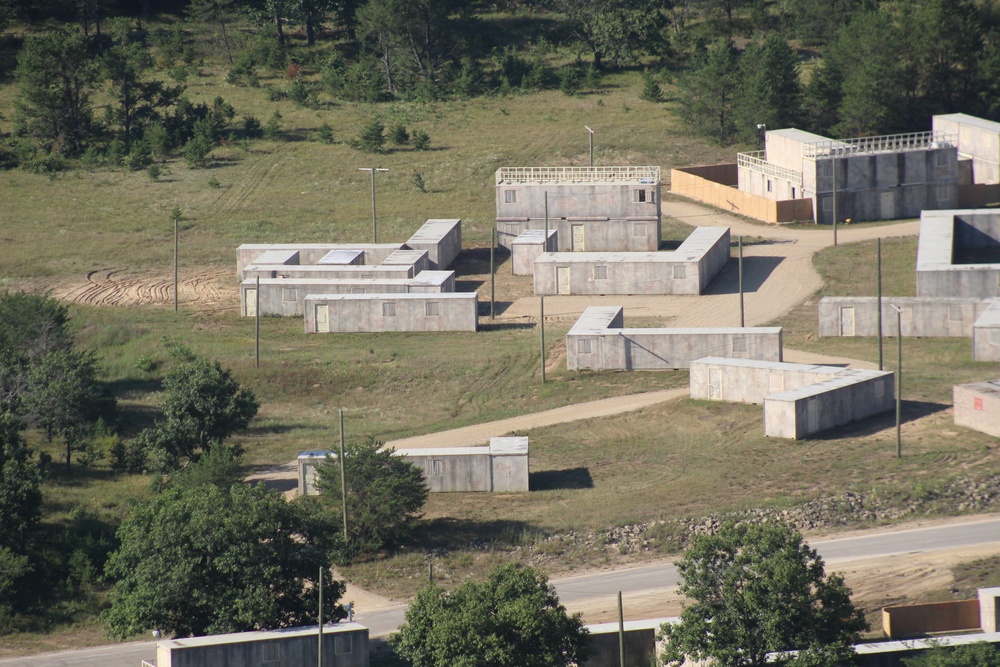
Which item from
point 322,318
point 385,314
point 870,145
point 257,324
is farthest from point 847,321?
point 870,145

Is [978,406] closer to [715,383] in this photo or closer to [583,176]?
[715,383]

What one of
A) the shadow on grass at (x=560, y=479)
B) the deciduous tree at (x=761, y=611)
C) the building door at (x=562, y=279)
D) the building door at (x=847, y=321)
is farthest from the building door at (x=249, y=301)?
the deciduous tree at (x=761, y=611)

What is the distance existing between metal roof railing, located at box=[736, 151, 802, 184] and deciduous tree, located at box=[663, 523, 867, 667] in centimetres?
5348

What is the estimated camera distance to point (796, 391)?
55.2 m

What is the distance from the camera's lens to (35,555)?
152 ft

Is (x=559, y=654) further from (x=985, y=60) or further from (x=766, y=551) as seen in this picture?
(x=985, y=60)

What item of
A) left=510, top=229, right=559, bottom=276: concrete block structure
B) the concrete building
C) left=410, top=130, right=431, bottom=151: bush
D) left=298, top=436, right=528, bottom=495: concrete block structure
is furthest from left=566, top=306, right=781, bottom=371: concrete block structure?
left=410, top=130, right=431, bottom=151: bush

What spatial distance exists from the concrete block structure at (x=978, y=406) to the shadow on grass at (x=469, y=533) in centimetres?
1638

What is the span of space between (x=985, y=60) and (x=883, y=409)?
5025cm

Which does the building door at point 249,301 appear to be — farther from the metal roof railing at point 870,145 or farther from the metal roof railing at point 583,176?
the metal roof railing at point 870,145

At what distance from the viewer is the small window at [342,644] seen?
3806cm

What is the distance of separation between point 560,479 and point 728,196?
41630mm

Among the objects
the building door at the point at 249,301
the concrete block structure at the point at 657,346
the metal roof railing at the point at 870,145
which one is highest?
the metal roof railing at the point at 870,145

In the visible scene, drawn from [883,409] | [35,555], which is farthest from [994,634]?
[35,555]
